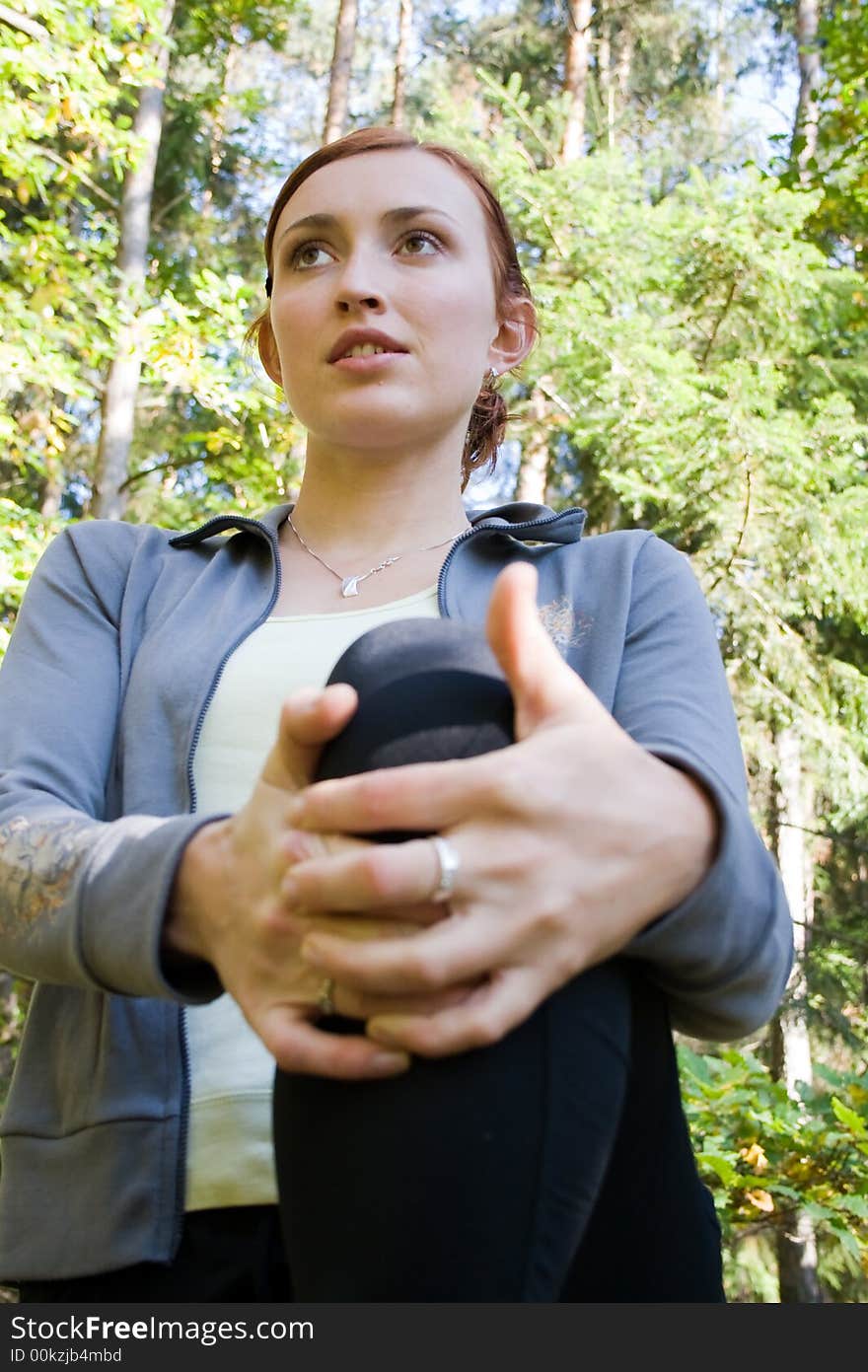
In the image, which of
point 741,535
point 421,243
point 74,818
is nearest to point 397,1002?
point 74,818

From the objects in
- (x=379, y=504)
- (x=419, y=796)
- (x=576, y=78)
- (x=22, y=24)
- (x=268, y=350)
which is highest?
(x=576, y=78)

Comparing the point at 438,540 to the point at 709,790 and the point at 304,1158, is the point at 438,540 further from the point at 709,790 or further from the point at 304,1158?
the point at 304,1158

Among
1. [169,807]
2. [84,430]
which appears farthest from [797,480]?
[84,430]

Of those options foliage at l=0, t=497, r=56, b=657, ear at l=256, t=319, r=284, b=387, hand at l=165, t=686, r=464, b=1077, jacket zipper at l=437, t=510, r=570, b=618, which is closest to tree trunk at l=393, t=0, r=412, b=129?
foliage at l=0, t=497, r=56, b=657

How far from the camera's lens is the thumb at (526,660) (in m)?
0.88

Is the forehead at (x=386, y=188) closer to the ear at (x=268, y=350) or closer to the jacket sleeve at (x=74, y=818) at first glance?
the ear at (x=268, y=350)

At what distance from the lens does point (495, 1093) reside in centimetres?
80

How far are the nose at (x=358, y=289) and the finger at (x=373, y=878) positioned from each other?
0.93m

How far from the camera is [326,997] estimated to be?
2.79ft

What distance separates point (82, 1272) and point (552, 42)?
15061mm

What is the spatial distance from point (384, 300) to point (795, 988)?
19.9 ft

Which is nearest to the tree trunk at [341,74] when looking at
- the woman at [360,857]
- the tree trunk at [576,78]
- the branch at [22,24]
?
the tree trunk at [576,78]

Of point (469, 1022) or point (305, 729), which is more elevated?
point (305, 729)

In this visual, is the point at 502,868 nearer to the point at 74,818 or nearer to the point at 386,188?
the point at 74,818
